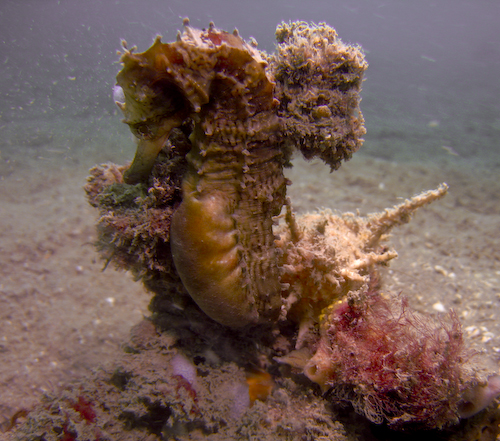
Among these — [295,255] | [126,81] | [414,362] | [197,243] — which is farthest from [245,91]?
[414,362]

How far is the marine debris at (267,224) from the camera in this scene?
186 centimetres

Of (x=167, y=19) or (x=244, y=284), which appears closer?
(x=244, y=284)

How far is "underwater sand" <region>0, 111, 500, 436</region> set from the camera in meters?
3.66

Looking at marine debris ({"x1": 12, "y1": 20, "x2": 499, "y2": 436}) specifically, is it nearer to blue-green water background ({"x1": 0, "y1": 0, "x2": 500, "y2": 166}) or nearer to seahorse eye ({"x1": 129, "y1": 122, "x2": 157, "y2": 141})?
seahorse eye ({"x1": 129, "y1": 122, "x2": 157, "y2": 141})

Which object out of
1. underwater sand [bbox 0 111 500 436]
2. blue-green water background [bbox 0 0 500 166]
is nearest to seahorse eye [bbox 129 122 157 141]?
blue-green water background [bbox 0 0 500 166]

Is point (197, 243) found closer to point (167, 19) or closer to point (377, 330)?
point (377, 330)

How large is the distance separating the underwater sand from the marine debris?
→ 1402mm

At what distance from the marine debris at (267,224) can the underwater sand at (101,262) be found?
4.60ft

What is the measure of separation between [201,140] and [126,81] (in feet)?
1.90

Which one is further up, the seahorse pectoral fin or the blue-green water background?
the blue-green water background

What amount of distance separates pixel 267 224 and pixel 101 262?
430 centimetres

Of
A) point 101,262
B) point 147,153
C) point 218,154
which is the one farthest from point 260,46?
point 218,154

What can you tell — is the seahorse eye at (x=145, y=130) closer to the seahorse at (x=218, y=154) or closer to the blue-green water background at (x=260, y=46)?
the seahorse at (x=218, y=154)

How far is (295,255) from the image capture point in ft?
8.13
